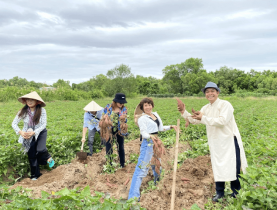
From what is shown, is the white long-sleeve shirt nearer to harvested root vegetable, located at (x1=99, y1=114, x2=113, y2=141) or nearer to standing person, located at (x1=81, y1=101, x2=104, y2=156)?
harvested root vegetable, located at (x1=99, y1=114, x2=113, y2=141)

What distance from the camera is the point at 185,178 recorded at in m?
4.18

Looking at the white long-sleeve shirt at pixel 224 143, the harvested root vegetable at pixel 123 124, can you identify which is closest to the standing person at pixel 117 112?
the harvested root vegetable at pixel 123 124

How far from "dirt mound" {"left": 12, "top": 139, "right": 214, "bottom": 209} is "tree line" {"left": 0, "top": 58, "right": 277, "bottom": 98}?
42.0 m

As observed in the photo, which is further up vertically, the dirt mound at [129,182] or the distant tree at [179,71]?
the distant tree at [179,71]

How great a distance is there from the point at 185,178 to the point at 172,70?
77868mm

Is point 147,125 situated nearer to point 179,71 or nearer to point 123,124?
point 123,124

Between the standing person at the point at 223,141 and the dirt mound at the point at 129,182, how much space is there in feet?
1.59

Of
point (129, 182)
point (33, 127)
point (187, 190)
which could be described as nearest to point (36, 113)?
point (33, 127)

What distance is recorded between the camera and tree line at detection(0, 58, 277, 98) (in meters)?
56.6

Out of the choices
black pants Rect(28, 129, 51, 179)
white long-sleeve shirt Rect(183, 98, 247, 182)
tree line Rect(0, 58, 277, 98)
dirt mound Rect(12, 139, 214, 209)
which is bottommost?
dirt mound Rect(12, 139, 214, 209)

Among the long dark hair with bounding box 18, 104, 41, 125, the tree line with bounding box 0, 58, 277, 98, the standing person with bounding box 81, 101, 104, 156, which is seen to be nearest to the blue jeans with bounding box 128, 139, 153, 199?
the standing person with bounding box 81, 101, 104, 156

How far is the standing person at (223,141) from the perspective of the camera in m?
3.14

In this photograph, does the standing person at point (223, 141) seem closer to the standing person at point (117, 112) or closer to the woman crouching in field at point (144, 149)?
the woman crouching in field at point (144, 149)

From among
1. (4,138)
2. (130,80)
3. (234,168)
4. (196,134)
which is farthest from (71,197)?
(130,80)
